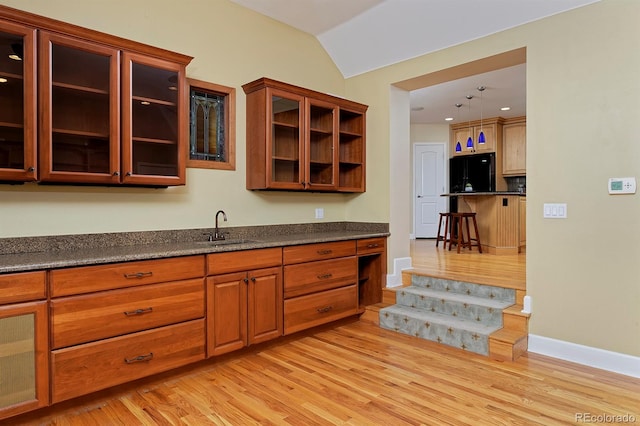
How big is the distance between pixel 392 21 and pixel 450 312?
9.32 ft

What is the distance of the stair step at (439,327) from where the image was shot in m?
3.18

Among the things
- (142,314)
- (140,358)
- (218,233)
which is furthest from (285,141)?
(140,358)

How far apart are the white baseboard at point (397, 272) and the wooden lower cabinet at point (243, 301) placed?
1509mm

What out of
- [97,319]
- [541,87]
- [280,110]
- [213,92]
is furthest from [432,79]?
[97,319]

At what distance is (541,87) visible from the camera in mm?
3162

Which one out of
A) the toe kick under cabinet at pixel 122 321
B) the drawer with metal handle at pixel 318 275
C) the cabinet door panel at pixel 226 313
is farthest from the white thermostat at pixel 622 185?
the toe kick under cabinet at pixel 122 321

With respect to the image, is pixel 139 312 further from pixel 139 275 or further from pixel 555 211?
pixel 555 211

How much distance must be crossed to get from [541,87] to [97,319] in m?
3.64

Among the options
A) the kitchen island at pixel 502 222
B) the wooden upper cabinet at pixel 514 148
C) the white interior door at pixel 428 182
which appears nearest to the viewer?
the kitchen island at pixel 502 222

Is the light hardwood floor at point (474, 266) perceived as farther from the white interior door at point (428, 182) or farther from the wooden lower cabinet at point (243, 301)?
the white interior door at point (428, 182)

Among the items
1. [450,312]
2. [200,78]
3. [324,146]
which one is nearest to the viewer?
[200,78]

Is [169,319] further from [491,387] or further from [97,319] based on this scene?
[491,387]

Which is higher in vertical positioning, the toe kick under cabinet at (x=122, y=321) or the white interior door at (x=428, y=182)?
the white interior door at (x=428, y=182)

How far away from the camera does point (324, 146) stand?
4.10 meters
